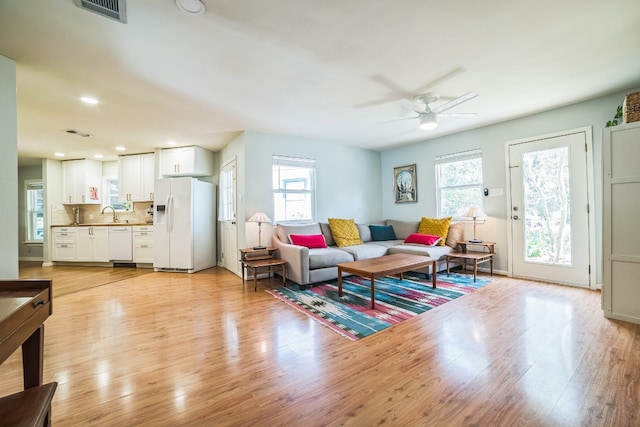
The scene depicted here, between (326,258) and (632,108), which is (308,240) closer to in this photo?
(326,258)

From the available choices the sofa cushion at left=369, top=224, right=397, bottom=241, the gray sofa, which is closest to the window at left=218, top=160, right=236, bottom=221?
the gray sofa

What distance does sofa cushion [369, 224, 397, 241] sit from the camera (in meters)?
5.31

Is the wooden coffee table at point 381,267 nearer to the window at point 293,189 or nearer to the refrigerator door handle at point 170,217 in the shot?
the window at point 293,189

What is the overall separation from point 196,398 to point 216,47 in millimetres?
2469

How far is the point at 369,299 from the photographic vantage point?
124 inches

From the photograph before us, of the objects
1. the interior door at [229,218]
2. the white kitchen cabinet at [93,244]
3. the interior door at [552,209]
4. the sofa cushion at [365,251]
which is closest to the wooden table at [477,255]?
the interior door at [552,209]

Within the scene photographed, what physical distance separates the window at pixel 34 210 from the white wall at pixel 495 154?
8.53 metres

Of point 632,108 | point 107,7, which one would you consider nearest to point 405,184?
point 632,108

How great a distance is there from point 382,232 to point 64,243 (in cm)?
691

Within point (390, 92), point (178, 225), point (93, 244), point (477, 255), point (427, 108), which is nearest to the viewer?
point (390, 92)

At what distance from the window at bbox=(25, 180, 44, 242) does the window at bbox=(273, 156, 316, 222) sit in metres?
6.51

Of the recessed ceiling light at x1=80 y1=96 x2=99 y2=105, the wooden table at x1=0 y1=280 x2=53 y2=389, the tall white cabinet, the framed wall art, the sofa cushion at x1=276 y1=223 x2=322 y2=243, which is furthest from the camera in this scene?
the framed wall art

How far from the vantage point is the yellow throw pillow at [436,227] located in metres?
4.56

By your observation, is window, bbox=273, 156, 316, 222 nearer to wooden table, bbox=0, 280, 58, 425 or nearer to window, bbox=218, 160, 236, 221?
window, bbox=218, 160, 236, 221
